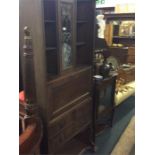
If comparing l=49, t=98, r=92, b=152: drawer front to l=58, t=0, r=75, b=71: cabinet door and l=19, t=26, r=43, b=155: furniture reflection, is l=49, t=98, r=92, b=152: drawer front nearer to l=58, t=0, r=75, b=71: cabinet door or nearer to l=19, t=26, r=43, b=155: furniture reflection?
l=19, t=26, r=43, b=155: furniture reflection

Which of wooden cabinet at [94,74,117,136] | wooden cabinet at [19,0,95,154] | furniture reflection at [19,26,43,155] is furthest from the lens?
wooden cabinet at [94,74,117,136]

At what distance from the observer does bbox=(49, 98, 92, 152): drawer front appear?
155 cm

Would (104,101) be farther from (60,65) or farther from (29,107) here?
(29,107)

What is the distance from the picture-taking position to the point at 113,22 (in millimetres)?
5434

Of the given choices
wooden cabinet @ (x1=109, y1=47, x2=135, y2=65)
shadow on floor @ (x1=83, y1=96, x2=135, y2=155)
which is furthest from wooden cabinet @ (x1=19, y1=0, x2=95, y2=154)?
wooden cabinet @ (x1=109, y1=47, x2=135, y2=65)

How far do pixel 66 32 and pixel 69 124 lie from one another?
2.53 ft

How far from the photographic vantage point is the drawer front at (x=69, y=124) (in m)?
1.55

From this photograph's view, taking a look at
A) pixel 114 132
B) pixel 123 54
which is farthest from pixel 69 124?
pixel 123 54

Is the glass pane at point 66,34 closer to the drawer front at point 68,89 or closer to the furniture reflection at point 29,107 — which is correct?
the drawer front at point 68,89

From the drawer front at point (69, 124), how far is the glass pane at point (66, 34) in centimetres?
42

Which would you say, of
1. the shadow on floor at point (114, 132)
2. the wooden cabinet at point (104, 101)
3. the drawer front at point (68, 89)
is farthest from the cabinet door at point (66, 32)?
the shadow on floor at point (114, 132)

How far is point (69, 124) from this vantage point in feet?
5.85
